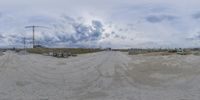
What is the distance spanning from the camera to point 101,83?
2155cm

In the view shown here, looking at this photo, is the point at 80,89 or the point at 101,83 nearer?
the point at 80,89

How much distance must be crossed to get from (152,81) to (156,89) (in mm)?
3973

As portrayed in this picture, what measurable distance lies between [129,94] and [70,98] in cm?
320

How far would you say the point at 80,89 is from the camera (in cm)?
1934

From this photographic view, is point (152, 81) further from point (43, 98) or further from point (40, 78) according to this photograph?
point (43, 98)

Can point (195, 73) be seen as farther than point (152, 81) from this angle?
Yes

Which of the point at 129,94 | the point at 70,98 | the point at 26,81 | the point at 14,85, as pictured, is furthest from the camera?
the point at 26,81

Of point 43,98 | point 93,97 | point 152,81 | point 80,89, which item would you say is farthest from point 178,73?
point 43,98

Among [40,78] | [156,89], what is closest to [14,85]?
[40,78]

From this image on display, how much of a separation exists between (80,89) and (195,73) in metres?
11.6

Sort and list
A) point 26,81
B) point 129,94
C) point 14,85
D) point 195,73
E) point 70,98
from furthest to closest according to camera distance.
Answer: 1. point 195,73
2. point 26,81
3. point 14,85
4. point 129,94
5. point 70,98

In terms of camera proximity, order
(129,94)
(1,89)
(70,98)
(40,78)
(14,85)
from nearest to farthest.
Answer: (70,98), (129,94), (1,89), (14,85), (40,78)

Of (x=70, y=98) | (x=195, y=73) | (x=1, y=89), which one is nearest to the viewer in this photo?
(x=70, y=98)

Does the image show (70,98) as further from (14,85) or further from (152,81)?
(152,81)
